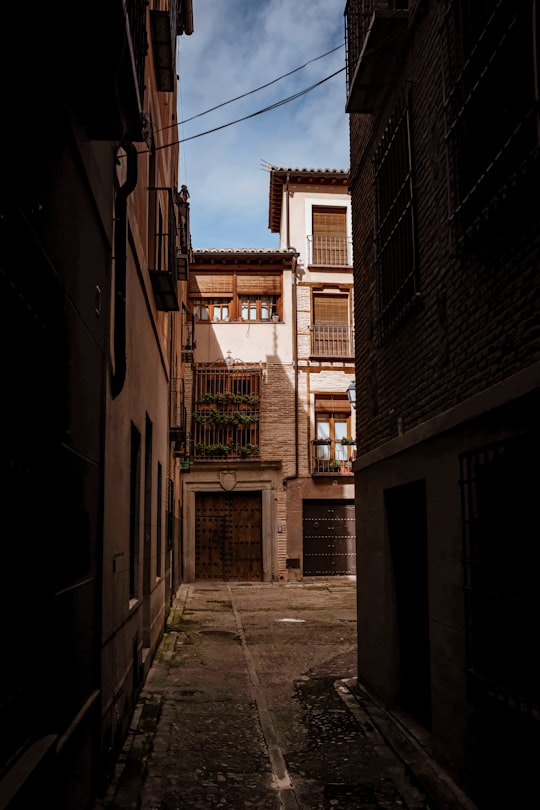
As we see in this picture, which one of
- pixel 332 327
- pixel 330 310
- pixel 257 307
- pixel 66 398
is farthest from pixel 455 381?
pixel 257 307

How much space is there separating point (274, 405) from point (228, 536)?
14.3 feet

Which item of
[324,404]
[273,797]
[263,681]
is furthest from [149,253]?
[324,404]

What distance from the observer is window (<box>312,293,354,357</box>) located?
993 inches

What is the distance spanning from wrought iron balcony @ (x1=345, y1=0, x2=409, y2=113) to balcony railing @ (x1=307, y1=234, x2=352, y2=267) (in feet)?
55.2

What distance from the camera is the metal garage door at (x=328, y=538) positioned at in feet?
79.2

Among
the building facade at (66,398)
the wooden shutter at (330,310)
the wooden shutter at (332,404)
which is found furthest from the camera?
the wooden shutter at (330,310)

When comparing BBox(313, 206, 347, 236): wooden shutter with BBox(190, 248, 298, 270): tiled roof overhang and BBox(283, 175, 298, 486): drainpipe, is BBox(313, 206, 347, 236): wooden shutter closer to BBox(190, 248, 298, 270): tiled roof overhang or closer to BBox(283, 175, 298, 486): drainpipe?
BBox(283, 175, 298, 486): drainpipe

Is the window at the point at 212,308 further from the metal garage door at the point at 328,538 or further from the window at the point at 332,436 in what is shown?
the metal garage door at the point at 328,538

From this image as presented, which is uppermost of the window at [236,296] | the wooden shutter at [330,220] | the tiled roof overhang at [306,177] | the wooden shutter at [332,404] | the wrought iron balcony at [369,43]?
the tiled roof overhang at [306,177]

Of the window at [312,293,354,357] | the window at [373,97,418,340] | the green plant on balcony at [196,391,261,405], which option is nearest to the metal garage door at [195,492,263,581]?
the green plant on balcony at [196,391,261,405]

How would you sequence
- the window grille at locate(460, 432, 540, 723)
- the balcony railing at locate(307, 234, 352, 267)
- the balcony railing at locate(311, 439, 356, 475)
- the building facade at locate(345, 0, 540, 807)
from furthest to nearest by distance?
the balcony railing at locate(307, 234, 352, 267)
the balcony railing at locate(311, 439, 356, 475)
the building facade at locate(345, 0, 540, 807)
the window grille at locate(460, 432, 540, 723)

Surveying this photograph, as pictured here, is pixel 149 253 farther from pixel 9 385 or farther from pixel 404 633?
pixel 9 385

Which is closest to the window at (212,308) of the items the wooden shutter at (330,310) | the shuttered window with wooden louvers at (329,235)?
the wooden shutter at (330,310)

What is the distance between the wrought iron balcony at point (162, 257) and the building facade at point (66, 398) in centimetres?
292
